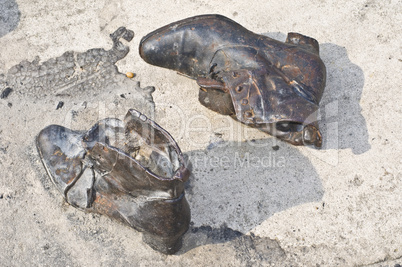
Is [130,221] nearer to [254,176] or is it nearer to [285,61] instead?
[254,176]

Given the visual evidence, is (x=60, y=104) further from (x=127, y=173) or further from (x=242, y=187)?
(x=242, y=187)

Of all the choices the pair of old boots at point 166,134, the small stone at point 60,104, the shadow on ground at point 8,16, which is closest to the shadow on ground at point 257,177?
the pair of old boots at point 166,134

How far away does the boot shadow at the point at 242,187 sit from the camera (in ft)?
8.23

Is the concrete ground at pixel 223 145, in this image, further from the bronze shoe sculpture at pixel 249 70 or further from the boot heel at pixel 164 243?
the bronze shoe sculpture at pixel 249 70

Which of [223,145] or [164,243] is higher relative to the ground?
[223,145]

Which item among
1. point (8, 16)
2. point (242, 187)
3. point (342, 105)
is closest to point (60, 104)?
point (8, 16)

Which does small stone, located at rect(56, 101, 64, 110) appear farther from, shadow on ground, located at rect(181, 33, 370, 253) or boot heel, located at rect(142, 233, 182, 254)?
boot heel, located at rect(142, 233, 182, 254)

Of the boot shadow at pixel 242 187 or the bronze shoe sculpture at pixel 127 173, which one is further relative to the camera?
the boot shadow at pixel 242 187

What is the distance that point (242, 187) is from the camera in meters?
2.59

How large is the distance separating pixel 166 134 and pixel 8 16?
5.63 ft

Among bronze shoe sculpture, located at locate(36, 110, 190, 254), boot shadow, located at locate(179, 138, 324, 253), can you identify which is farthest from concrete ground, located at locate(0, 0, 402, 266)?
bronze shoe sculpture, located at locate(36, 110, 190, 254)

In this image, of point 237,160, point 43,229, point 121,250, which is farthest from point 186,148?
point 43,229

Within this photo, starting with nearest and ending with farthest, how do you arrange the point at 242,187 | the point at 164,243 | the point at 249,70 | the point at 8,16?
the point at 164,243 < the point at 249,70 < the point at 242,187 < the point at 8,16

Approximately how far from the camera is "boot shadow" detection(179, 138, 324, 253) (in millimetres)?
2508
